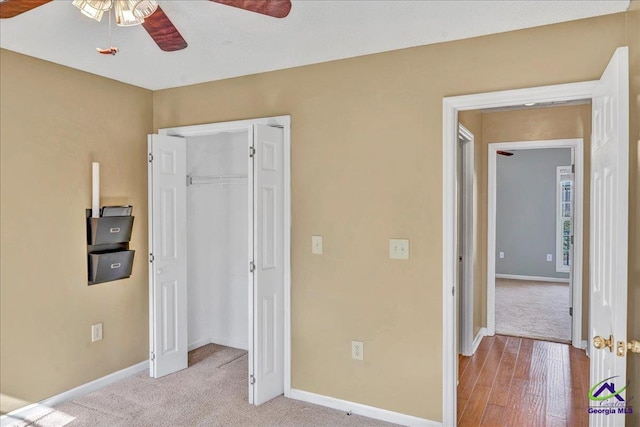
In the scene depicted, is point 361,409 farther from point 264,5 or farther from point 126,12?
point 126,12

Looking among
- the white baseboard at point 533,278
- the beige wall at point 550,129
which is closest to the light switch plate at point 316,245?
the beige wall at point 550,129

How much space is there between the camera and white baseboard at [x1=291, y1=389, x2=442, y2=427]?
2.90 metres

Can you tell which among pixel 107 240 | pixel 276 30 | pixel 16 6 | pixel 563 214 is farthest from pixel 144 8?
pixel 563 214

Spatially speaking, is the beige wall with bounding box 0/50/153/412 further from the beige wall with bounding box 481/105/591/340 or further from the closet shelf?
the beige wall with bounding box 481/105/591/340

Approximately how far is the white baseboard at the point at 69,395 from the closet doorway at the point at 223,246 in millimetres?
242

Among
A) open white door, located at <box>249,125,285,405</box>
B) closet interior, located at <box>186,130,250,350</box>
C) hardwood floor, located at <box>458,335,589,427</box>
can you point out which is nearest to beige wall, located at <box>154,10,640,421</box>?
open white door, located at <box>249,125,285,405</box>

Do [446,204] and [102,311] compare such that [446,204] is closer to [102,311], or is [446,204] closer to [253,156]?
[253,156]

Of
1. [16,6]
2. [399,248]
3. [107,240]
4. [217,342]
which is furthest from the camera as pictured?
[217,342]

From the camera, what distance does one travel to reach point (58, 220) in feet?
10.4

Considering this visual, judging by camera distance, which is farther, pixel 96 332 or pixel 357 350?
pixel 96 332

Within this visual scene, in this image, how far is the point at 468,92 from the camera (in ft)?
8.93

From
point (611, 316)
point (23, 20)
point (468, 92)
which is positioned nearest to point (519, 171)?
point (468, 92)

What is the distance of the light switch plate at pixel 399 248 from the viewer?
2918 millimetres
